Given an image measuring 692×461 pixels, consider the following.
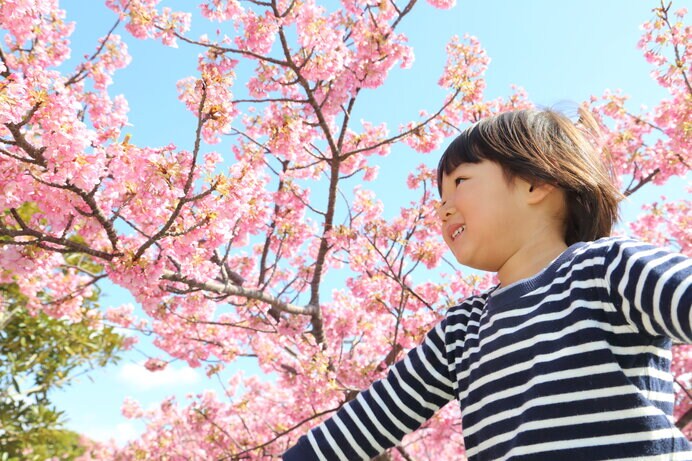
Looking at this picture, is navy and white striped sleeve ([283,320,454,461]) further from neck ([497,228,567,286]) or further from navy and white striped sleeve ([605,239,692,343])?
navy and white striped sleeve ([605,239,692,343])

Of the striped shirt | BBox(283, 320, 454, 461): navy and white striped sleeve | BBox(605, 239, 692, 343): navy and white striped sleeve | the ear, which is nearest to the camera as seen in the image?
BBox(605, 239, 692, 343): navy and white striped sleeve

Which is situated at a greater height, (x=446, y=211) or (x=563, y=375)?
(x=446, y=211)

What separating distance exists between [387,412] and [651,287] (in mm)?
763

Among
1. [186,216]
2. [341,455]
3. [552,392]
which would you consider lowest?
[552,392]

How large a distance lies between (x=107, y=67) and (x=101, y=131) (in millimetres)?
3493

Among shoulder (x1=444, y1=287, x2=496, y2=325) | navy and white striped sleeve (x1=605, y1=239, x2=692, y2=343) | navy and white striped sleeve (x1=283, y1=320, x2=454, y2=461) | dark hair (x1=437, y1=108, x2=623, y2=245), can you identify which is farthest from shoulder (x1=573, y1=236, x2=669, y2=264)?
navy and white striped sleeve (x1=283, y1=320, x2=454, y2=461)

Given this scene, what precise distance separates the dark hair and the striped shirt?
0.22 meters

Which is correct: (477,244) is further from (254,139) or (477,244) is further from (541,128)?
(254,139)

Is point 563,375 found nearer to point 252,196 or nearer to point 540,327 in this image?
point 540,327

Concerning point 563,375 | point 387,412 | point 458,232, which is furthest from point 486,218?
point 387,412

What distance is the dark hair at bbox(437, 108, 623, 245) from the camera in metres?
1.52

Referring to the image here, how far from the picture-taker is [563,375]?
1.18m

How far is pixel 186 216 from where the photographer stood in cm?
356

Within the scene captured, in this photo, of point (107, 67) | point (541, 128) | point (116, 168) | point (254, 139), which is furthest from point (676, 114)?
point (107, 67)
